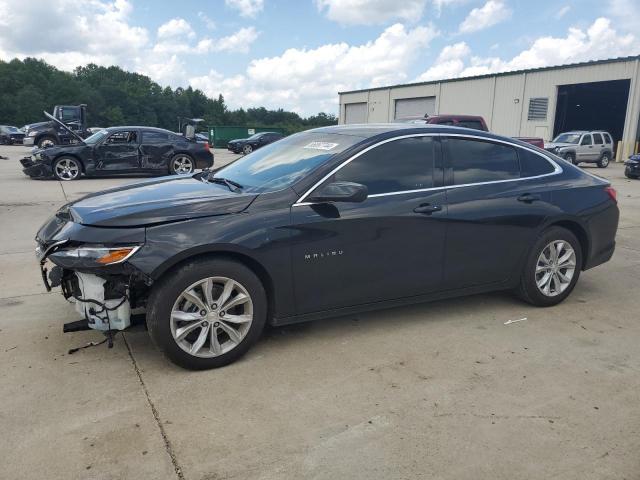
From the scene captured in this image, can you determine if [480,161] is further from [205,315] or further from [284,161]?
[205,315]

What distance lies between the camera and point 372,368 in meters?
3.56

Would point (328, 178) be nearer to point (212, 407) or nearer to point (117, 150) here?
point (212, 407)

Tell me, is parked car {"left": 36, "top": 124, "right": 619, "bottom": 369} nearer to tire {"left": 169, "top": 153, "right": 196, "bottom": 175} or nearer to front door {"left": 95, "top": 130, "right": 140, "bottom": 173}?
front door {"left": 95, "top": 130, "right": 140, "bottom": 173}

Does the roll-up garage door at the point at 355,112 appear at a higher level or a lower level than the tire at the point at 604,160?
higher

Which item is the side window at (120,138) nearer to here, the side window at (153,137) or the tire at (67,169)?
the side window at (153,137)

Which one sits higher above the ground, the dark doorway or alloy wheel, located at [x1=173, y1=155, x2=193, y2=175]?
the dark doorway

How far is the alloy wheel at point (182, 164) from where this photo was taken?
14281 millimetres

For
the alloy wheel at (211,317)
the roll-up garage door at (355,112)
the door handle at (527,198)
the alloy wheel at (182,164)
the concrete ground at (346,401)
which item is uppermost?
the roll-up garage door at (355,112)

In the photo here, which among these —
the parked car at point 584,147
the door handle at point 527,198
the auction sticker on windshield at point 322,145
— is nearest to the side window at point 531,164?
the door handle at point 527,198

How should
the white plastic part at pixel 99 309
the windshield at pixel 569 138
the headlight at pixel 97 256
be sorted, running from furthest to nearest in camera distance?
the windshield at pixel 569 138 < the white plastic part at pixel 99 309 < the headlight at pixel 97 256

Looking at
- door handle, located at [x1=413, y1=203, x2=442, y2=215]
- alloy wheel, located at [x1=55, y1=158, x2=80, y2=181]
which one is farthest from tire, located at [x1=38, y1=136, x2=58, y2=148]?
door handle, located at [x1=413, y1=203, x2=442, y2=215]

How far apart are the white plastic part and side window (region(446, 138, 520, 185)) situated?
267 cm

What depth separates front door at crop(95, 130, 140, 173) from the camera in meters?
13.5

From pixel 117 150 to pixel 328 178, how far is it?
11.3m
